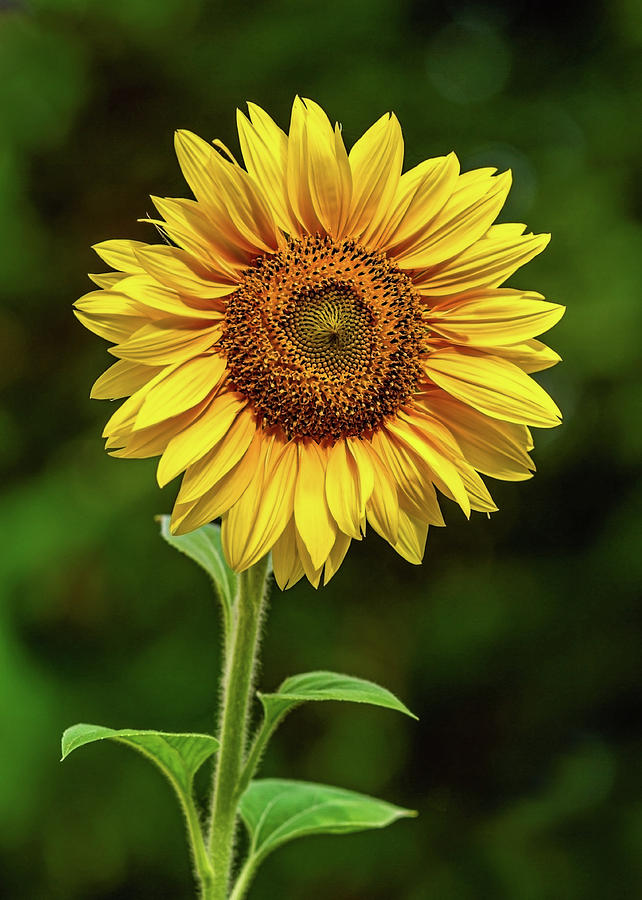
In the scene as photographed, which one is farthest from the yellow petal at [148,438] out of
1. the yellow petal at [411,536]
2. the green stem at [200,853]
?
the green stem at [200,853]

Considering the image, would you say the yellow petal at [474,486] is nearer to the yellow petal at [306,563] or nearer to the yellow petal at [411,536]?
the yellow petal at [411,536]

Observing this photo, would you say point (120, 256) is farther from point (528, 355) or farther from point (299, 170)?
point (528, 355)

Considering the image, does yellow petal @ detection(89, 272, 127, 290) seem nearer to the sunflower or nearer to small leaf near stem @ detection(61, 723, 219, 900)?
the sunflower

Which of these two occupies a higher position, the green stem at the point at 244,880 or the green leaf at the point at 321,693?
the green leaf at the point at 321,693

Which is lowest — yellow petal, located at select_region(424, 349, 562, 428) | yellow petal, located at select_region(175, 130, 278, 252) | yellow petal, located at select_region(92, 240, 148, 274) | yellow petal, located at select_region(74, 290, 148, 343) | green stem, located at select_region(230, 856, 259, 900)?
green stem, located at select_region(230, 856, 259, 900)

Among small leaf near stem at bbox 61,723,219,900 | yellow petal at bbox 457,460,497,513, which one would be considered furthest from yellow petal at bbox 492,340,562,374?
small leaf near stem at bbox 61,723,219,900

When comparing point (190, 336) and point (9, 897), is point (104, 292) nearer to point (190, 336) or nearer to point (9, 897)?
point (190, 336)
